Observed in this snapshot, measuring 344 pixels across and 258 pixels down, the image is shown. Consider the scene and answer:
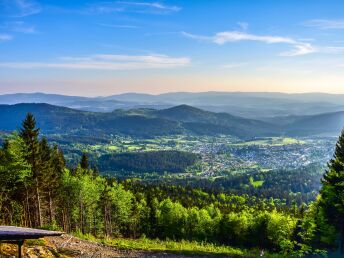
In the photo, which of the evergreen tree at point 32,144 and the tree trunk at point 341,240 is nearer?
the tree trunk at point 341,240

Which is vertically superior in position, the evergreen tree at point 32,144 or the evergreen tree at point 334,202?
the evergreen tree at point 32,144

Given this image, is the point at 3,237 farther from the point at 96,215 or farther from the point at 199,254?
the point at 96,215

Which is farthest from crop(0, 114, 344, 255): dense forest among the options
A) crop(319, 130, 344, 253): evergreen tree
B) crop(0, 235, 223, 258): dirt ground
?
crop(0, 235, 223, 258): dirt ground

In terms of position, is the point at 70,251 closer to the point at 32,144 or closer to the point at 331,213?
the point at 32,144

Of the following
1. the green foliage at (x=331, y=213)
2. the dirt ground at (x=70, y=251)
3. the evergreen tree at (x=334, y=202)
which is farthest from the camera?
the green foliage at (x=331, y=213)

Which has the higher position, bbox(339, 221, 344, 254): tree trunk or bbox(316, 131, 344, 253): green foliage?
bbox(316, 131, 344, 253): green foliage

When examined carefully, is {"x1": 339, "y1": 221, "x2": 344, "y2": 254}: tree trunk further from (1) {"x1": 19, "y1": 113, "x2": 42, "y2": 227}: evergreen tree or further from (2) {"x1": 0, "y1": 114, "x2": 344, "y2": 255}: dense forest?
(1) {"x1": 19, "y1": 113, "x2": 42, "y2": 227}: evergreen tree

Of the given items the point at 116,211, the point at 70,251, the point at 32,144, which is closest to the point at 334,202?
Answer: the point at 70,251

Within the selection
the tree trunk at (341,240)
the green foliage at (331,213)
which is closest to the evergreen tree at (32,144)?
the green foliage at (331,213)

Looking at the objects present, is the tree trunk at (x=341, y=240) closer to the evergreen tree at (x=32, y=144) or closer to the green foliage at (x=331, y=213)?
the green foliage at (x=331, y=213)
